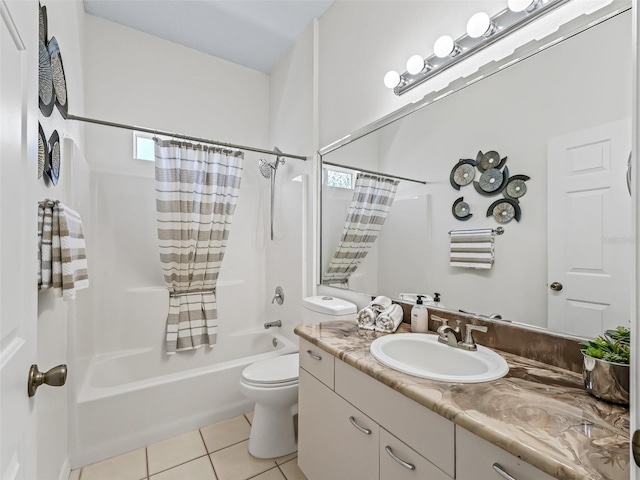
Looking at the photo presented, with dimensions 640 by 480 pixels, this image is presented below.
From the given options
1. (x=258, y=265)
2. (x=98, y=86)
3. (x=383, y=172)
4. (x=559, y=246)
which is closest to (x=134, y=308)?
(x=258, y=265)

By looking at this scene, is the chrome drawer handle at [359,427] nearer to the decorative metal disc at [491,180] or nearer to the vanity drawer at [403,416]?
the vanity drawer at [403,416]

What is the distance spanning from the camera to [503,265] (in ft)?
3.85

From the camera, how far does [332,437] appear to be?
1.25 meters

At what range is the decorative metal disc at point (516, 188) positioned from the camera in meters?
1.12

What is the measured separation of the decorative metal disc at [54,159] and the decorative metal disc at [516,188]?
6.05 feet

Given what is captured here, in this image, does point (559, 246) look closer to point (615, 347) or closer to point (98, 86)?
point (615, 347)

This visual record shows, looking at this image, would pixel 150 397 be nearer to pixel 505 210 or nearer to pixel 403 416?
pixel 403 416

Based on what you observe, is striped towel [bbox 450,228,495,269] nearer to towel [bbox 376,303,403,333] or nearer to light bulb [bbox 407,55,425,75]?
towel [bbox 376,303,403,333]

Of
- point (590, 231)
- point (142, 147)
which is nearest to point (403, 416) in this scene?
point (590, 231)

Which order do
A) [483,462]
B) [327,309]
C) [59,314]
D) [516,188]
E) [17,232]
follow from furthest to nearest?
[327,309]
[59,314]
[516,188]
[483,462]
[17,232]

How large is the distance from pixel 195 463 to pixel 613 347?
6.61 feet

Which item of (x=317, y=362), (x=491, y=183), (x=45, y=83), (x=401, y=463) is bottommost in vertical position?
(x=401, y=463)

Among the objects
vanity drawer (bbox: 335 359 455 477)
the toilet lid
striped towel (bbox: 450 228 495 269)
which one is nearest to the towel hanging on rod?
striped towel (bbox: 450 228 495 269)

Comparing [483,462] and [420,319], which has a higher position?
[420,319]
